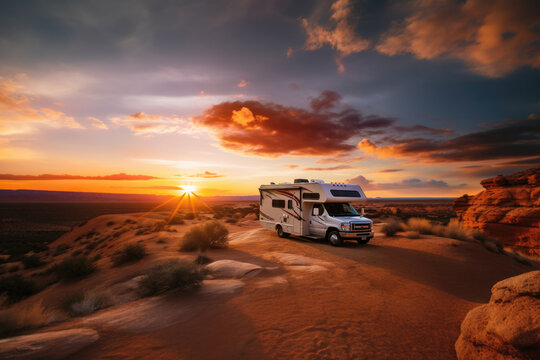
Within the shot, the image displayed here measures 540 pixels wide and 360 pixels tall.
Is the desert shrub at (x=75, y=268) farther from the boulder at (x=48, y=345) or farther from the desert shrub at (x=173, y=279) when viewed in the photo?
the boulder at (x=48, y=345)

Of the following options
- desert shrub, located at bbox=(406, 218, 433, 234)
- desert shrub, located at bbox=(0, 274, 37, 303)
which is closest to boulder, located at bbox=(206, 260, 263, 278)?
desert shrub, located at bbox=(0, 274, 37, 303)

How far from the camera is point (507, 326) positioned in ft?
11.0

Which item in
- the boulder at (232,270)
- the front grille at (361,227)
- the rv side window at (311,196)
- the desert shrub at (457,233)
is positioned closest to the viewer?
the boulder at (232,270)

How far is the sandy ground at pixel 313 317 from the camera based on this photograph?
4176 millimetres

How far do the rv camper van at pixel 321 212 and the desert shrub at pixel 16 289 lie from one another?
577 inches

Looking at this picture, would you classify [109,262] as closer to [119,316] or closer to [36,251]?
[119,316]

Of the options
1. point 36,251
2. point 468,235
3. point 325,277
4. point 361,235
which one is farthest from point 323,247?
point 36,251

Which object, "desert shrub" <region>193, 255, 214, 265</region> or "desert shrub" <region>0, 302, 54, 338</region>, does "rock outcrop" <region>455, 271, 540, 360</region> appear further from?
"desert shrub" <region>193, 255, 214, 265</region>

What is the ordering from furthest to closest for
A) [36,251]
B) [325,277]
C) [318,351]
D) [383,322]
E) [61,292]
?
1. [36,251]
2. [61,292]
3. [325,277]
4. [383,322]
5. [318,351]

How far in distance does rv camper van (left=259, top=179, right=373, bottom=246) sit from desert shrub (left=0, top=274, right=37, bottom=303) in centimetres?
1464

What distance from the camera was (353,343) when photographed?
4.30 meters

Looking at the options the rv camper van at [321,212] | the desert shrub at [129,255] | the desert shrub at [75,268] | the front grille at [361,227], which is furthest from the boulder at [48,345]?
the front grille at [361,227]

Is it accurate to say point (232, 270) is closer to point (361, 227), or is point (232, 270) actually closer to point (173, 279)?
point (173, 279)

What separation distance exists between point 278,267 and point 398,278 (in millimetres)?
4344
